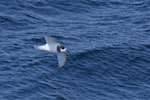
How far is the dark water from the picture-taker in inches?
1785

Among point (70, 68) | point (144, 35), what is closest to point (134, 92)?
point (70, 68)

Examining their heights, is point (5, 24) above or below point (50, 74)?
above

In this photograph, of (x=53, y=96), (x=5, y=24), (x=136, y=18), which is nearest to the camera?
(x=53, y=96)

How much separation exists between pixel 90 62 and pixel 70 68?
1730mm

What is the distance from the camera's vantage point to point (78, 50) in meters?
50.6

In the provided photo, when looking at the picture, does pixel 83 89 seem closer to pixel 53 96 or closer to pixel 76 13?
pixel 53 96

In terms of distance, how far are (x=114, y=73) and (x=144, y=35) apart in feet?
23.4

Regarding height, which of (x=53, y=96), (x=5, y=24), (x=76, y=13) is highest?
(x=76, y=13)

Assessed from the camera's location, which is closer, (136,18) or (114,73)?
(114,73)

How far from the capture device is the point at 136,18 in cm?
5734

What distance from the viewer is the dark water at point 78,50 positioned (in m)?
45.3

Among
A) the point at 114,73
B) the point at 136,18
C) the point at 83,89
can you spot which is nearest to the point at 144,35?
the point at 136,18

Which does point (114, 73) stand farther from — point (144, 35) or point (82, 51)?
point (144, 35)

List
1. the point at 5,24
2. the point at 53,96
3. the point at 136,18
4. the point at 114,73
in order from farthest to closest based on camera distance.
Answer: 1. the point at 136,18
2. the point at 5,24
3. the point at 114,73
4. the point at 53,96
